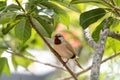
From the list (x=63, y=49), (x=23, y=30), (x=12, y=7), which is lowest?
(x=63, y=49)

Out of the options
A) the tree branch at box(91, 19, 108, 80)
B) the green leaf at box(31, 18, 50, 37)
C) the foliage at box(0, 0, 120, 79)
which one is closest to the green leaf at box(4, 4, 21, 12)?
the foliage at box(0, 0, 120, 79)

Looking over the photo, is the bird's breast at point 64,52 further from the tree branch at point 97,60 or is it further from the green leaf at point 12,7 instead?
the tree branch at point 97,60

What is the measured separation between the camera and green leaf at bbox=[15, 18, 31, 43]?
1167 mm

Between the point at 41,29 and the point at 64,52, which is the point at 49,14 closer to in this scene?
the point at 41,29

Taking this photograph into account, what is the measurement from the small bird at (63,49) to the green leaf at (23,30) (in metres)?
0.18

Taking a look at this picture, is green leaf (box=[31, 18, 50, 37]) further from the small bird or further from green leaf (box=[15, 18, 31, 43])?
the small bird

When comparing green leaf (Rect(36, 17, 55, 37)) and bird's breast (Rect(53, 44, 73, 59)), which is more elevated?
green leaf (Rect(36, 17, 55, 37))

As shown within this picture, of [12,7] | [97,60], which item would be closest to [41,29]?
[12,7]

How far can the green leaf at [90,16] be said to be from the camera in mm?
1038

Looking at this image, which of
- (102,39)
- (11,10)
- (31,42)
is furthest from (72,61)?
(31,42)

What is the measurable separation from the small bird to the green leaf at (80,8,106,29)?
295mm

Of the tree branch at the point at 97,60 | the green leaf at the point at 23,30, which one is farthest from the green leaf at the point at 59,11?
the tree branch at the point at 97,60

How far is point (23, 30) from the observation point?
46.6 inches

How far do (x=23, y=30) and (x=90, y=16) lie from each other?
233 mm
